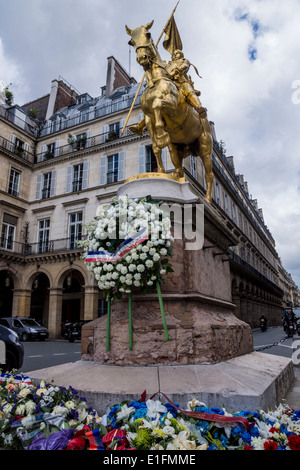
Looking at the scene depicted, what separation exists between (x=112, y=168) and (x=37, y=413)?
21.3 m

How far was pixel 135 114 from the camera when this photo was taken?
73.4 ft

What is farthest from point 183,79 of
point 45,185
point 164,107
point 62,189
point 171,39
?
point 45,185

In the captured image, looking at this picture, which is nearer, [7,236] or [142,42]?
[142,42]

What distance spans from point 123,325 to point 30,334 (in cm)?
1773

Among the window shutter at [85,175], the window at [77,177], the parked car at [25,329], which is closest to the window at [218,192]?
the window shutter at [85,175]

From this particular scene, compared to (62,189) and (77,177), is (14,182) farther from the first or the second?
(77,177)

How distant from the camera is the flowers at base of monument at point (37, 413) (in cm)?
174

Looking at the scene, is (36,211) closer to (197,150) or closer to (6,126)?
(6,126)

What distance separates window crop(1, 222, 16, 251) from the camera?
23.1 metres

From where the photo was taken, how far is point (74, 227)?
23.1 meters

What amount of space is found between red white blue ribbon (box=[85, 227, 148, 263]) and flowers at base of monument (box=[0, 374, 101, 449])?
3.65ft

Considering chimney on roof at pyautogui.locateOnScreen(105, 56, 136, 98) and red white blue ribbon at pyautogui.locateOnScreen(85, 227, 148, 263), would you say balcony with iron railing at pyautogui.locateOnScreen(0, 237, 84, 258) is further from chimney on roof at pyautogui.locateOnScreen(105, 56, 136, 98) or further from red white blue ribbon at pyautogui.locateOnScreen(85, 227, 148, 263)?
red white blue ribbon at pyautogui.locateOnScreen(85, 227, 148, 263)

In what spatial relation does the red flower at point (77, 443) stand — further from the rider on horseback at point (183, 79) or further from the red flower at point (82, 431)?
the rider on horseback at point (183, 79)

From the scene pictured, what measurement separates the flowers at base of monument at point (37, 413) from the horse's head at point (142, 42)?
381 cm
